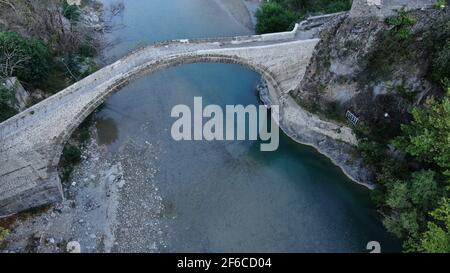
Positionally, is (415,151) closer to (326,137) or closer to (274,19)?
(326,137)

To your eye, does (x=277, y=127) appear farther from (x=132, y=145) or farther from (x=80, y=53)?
(x=80, y=53)

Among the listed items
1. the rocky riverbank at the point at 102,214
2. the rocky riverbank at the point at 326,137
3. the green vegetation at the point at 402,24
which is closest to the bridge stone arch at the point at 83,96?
the rocky riverbank at the point at 102,214

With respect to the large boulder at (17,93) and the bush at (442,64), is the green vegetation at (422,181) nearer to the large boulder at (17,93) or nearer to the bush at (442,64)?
the bush at (442,64)

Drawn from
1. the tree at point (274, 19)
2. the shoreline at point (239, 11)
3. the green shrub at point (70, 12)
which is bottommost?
the tree at point (274, 19)

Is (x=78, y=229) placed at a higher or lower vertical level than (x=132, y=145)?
lower

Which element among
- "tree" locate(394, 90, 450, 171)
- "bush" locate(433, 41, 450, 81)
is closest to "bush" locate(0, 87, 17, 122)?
"tree" locate(394, 90, 450, 171)
